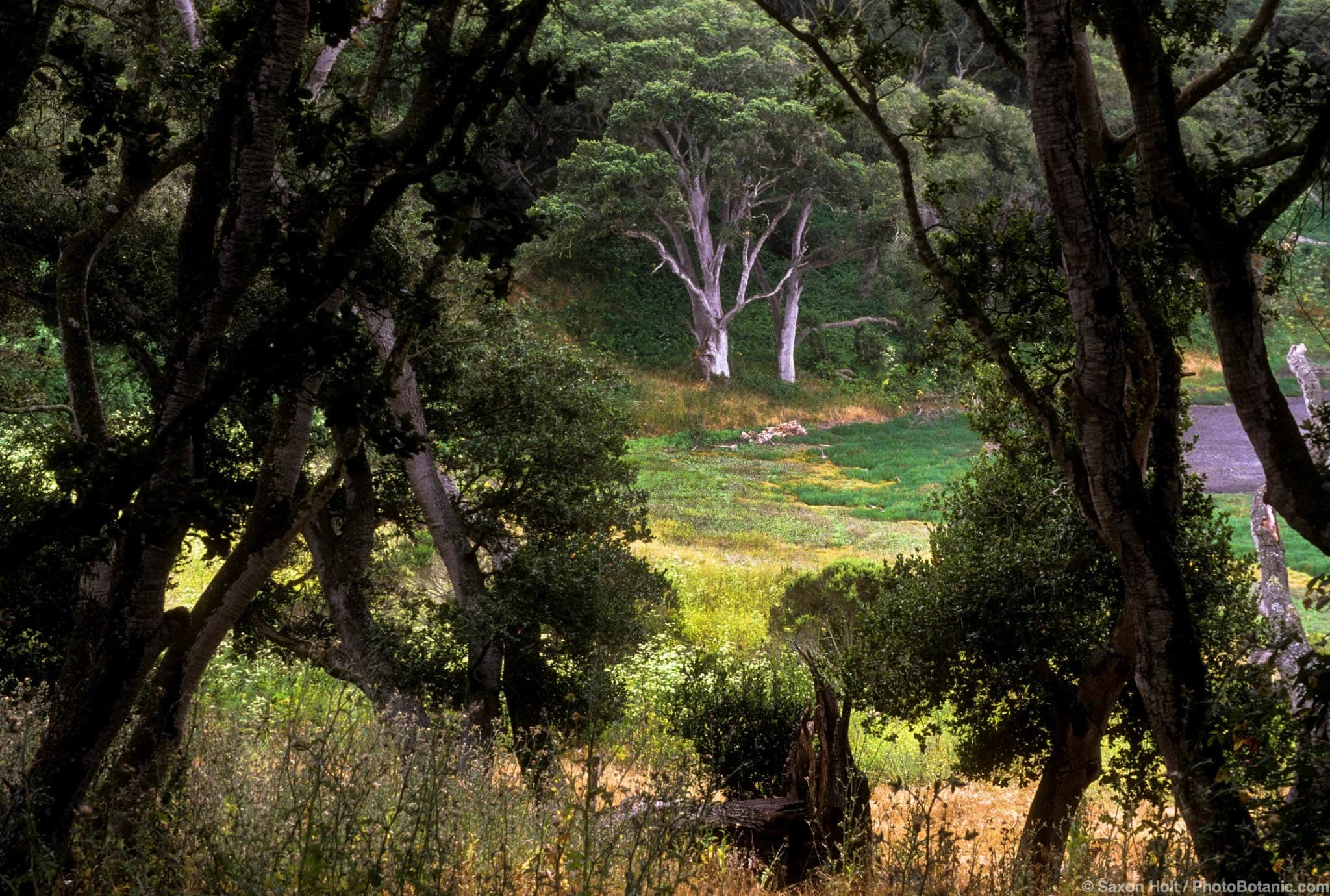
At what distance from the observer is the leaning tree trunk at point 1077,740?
26.2 ft

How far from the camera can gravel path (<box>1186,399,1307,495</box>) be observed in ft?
80.0

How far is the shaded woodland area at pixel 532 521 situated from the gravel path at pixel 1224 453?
1212 centimetres

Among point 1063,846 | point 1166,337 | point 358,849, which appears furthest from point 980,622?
point 358,849

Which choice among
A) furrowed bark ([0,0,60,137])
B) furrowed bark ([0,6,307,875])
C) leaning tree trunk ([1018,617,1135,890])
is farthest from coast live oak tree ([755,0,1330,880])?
furrowed bark ([0,0,60,137])

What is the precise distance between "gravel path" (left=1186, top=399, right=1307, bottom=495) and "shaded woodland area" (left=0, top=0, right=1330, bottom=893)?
12.1 metres

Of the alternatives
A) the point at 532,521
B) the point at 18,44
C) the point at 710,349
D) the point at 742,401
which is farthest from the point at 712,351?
the point at 18,44

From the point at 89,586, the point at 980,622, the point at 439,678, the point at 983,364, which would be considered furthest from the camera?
the point at 439,678

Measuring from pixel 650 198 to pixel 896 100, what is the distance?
30.6ft

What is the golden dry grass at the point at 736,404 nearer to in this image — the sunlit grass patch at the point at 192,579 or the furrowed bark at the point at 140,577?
the sunlit grass patch at the point at 192,579

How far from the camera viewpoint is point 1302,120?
6.44 m

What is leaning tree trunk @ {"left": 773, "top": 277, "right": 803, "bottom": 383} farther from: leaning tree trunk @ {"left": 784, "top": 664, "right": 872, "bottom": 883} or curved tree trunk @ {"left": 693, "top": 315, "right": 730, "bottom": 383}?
leaning tree trunk @ {"left": 784, "top": 664, "right": 872, "bottom": 883}

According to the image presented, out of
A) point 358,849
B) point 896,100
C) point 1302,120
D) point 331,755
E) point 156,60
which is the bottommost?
point 358,849

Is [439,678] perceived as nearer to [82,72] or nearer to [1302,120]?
[82,72]

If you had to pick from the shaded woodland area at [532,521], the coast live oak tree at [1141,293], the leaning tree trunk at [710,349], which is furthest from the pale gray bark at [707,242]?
the coast live oak tree at [1141,293]
